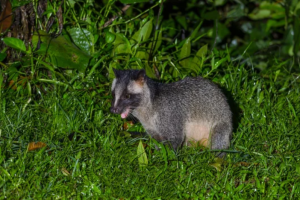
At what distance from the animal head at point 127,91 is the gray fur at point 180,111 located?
1 cm

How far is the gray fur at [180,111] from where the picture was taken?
593cm

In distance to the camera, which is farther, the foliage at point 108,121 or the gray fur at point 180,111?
the gray fur at point 180,111

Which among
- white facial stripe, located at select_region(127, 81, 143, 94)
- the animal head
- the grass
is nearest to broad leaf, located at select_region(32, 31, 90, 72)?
the grass

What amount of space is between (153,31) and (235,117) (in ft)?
5.25

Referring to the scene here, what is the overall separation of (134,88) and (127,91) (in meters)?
0.08

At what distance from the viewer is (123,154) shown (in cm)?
565

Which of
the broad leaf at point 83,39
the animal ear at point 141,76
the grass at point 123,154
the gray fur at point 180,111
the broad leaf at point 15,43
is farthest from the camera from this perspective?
the broad leaf at point 83,39

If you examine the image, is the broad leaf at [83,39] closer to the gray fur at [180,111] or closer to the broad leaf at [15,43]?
the broad leaf at [15,43]

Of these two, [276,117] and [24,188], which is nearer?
[24,188]

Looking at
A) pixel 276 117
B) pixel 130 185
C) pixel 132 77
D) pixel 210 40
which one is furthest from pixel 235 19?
Result: pixel 130 185

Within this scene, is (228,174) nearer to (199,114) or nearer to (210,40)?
(199,114)

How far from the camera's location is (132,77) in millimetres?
5797

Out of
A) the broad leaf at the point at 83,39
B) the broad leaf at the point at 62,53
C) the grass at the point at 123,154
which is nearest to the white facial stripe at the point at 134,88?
the grass at the point at 123,154

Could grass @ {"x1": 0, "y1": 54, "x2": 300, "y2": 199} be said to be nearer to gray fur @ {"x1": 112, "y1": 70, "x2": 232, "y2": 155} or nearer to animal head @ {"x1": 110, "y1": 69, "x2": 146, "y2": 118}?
gray fur @ {"x1": 112, "y1": 70, "x2": 232, "y2": 155}
